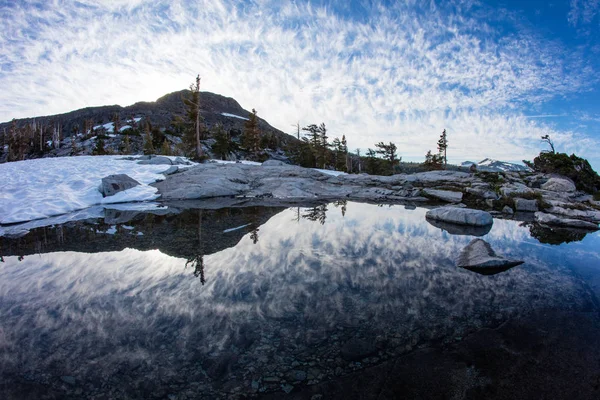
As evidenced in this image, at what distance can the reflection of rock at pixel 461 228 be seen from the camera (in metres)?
9.92

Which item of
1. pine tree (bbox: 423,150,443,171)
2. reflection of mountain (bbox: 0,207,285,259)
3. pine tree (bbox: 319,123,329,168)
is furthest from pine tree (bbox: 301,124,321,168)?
reflection of mountain (bbox: 0,207,285,259)

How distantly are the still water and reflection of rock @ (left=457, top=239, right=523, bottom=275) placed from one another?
271mm

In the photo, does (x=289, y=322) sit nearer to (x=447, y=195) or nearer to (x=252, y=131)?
(x=447, y=195)

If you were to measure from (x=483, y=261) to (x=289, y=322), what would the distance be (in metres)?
5.11

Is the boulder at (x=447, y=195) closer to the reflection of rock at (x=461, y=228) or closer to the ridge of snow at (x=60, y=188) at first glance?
the reflection of rock at (x=461, y=228)

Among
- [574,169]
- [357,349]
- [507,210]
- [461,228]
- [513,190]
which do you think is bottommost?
[357,349]

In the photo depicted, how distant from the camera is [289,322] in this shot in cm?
397

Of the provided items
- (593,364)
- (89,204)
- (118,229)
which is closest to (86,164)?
(89,204)

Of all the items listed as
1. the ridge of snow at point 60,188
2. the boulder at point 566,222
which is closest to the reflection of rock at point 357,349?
the ridge of snow at point 60,188

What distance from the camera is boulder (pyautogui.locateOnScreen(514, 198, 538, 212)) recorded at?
16234 mm

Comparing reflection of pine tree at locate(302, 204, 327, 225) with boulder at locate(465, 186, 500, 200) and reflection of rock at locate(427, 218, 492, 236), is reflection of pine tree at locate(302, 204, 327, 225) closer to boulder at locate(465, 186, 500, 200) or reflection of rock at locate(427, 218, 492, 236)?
reflection of rock at locate(427, 218, 492, 236)

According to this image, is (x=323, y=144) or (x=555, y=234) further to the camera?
(x=323, y=144)

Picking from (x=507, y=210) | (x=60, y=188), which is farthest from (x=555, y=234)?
(x=60, y=188)

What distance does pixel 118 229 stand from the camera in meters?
9.33
